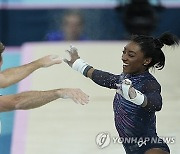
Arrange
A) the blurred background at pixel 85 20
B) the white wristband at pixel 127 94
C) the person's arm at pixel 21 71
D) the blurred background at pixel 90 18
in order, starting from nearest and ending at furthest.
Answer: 1. the white wristband at pixel 127 94
2. the person's arm at pixel 21 71
3. the blurred background at pixel 90 18
4. the blurred background at pixel 85 20

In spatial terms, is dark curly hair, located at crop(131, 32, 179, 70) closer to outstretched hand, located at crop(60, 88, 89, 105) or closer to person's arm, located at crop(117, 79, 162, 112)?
person's arm, located at crop(117, 79, 162, 112)

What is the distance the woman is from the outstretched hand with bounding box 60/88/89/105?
102 mm

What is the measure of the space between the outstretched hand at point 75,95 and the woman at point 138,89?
10 cm

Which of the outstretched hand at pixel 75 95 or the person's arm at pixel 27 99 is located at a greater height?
the person's arm at pixel 27 99

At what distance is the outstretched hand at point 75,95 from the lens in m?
1.64

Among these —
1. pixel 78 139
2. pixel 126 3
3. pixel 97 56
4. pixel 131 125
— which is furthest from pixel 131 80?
pixel 126 3

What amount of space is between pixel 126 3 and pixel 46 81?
1.34m

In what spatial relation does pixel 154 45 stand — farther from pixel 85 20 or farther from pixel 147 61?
pixel 85 20

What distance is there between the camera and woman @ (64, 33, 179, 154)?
163 cm

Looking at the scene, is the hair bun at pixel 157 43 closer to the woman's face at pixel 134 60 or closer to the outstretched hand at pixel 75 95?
the woman's face at pixel 134 60

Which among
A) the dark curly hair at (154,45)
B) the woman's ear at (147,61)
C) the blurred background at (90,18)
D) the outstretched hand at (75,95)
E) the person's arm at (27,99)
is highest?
the blurred background at (90,18)

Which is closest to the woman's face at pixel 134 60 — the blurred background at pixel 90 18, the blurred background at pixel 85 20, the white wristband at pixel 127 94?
the white wristband at pixel 127 94

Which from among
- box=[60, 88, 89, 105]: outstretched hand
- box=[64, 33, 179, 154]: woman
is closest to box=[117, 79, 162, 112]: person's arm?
box=[64, 33, 179, 154]: woman

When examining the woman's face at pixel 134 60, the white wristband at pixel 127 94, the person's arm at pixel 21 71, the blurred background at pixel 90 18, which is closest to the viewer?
the white wristband at pixel 127 94
